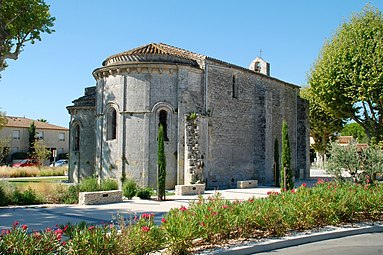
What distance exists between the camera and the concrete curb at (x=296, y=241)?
7324 mm

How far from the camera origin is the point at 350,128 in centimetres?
9838

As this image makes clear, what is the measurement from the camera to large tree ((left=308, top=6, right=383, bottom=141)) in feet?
79.2

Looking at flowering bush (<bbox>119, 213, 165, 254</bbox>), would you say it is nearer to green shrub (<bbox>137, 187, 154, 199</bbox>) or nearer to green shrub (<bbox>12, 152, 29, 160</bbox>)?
green shrub (<bbox>137, 187, 154, 199</bbox>)

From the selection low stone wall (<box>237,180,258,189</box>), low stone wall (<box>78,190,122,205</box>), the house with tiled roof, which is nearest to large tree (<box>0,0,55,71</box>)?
low stone wall (<box>78,190,122,205</box>)

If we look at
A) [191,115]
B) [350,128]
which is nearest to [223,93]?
[191,115]

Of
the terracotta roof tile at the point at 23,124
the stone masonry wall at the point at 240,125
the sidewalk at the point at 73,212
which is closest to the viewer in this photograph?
the sidewalk at the point at 73,212

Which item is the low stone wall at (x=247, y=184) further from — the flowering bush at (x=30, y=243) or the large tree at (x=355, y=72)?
the flowering bush at (x=30, y=243)

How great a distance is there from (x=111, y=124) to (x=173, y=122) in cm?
386

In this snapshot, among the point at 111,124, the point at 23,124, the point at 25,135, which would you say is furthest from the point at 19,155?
the point at 111,124

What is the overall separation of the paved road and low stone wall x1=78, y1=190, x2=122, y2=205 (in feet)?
30.5

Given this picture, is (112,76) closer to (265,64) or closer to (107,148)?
(107,148)

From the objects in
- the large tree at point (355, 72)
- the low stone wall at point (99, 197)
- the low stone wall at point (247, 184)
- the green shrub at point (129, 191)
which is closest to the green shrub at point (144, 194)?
the green shrub at point (129, 191)

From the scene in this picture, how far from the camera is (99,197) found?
15.1 m

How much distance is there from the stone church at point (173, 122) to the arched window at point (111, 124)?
0.19ft
